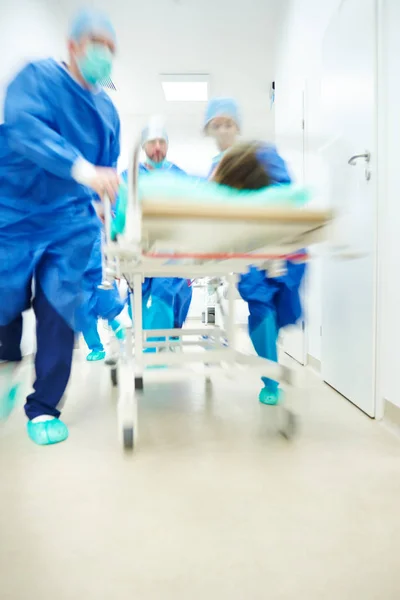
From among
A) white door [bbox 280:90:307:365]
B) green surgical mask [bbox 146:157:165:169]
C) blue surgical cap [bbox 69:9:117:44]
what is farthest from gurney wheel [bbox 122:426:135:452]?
white door [bbox 280:90:307:365]

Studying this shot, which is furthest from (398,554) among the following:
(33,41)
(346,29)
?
(33,41)

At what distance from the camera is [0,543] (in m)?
0.74

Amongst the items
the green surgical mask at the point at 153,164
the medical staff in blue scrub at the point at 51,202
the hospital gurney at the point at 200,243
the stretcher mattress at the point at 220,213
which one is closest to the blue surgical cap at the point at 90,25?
the medical staff in blue scrub at the point at 51,202

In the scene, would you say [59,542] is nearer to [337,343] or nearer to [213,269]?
[213,269]

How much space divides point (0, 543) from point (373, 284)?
1306 millimetres

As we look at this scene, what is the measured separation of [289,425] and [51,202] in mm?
1026

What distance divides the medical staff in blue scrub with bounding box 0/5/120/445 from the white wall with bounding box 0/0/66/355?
3.26 feet

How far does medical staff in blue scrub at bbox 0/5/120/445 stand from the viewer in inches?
45.9

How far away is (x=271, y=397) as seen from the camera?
1643 millimetres

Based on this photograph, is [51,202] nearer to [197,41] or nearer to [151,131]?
[151,131]

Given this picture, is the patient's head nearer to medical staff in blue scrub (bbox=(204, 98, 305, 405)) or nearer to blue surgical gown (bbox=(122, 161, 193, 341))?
medical staff in blue scrub (bbox=(204, 98, 305, 405))

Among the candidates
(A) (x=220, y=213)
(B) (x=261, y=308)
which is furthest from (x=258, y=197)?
(B) (x=261, y=308)

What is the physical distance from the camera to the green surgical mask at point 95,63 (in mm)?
1204

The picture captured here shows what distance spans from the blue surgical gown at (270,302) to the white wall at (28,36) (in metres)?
1.57
